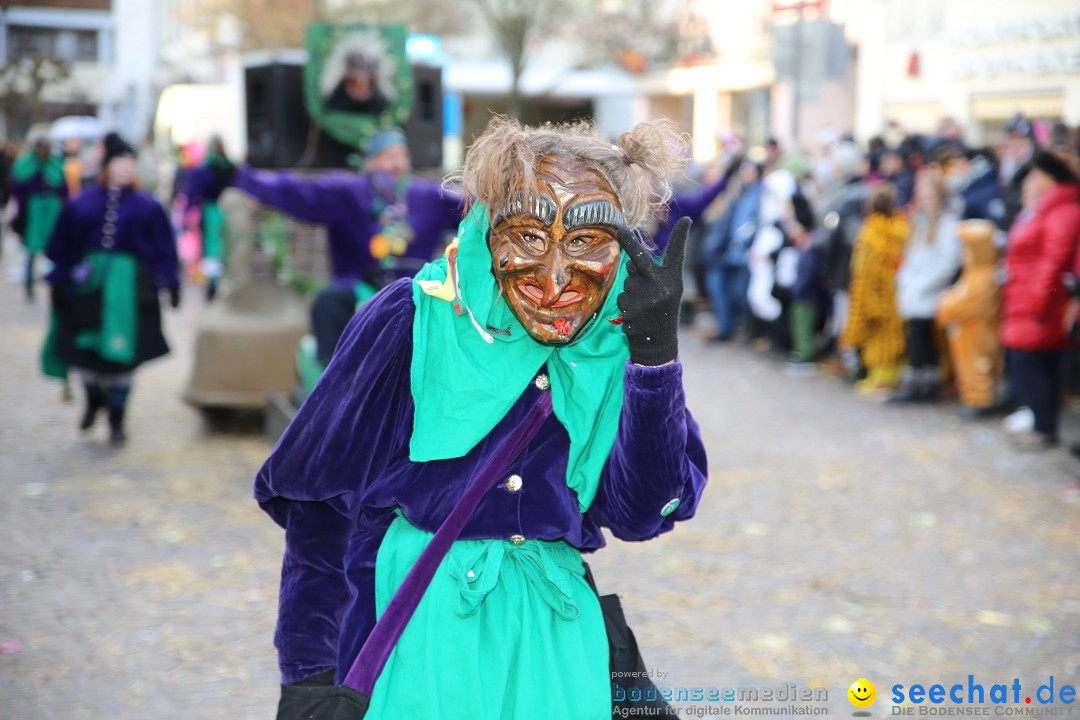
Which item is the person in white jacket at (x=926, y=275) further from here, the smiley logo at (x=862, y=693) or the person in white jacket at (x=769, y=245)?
the smiley logo at (x=862, y=693)

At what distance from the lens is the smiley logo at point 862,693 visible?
4441 mm

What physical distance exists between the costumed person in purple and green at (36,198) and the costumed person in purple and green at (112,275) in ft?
26.0

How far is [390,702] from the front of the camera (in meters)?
2.27

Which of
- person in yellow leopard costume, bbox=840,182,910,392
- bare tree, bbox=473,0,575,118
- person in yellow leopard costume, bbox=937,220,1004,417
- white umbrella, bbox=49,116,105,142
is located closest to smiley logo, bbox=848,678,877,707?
person in yellow leopard costume, bbox=937,220,1004,417

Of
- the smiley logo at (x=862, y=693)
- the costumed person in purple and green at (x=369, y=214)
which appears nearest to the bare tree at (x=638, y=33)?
the costumed person in purple and green at (x=369, y=214)

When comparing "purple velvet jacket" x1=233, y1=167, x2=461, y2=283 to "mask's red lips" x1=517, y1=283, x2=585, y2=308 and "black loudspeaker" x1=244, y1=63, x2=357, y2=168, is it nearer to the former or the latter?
"black loudspeaker" x1=244, y1=63, x2=357, y2=168

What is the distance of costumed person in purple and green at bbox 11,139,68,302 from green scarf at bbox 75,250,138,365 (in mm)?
8041

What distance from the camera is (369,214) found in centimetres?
709

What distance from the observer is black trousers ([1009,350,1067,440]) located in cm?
816

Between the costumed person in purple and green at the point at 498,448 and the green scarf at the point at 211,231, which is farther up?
the costumed person in purple and green at the point at 498,448

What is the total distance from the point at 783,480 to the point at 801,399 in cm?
260

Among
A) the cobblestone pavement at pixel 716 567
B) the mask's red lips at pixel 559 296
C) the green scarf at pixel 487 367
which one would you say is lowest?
the cobblestone pavement at pixel 716 567

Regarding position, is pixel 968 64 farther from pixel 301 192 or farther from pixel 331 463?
pixel 331 463

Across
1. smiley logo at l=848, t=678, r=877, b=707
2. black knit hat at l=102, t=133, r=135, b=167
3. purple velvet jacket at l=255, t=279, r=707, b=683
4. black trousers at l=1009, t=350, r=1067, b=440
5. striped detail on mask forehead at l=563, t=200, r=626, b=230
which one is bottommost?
smiley logo at l=848, t=678, r=877, b=707
